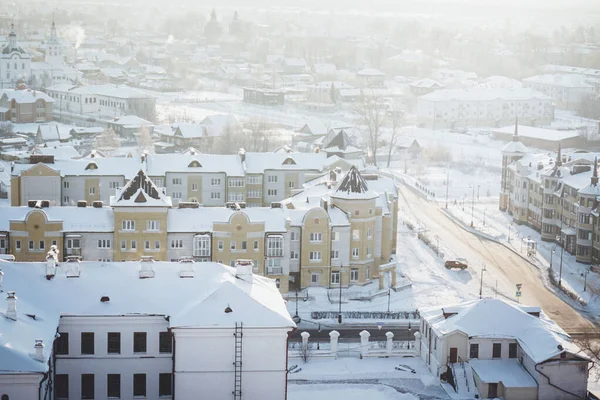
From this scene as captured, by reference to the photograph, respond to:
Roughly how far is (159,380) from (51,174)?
21.6 m

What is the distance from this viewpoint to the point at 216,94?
113m

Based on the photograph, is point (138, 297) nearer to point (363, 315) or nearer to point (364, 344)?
point (364, 344)

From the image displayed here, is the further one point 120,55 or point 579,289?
point 120,55

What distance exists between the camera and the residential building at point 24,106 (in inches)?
3255

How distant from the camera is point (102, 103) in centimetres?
9131

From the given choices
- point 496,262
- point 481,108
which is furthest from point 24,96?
point 496,262

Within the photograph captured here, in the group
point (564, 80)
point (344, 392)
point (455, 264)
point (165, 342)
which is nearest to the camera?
point (165, 342)

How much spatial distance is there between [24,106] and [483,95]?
38.8m

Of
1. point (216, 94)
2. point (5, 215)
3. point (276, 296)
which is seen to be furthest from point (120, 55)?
point (276, 296)

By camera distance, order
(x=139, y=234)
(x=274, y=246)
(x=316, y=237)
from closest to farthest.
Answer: (x=139, y=234) → (x=274, y=246) → (x=316, y=237)

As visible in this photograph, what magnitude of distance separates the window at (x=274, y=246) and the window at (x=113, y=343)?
1295cm

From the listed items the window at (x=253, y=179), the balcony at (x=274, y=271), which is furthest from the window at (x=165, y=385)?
the window at (x=253, y=179)

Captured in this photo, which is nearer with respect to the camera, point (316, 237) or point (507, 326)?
point (507, 326)

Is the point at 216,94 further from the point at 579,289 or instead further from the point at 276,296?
the point at 276,296
